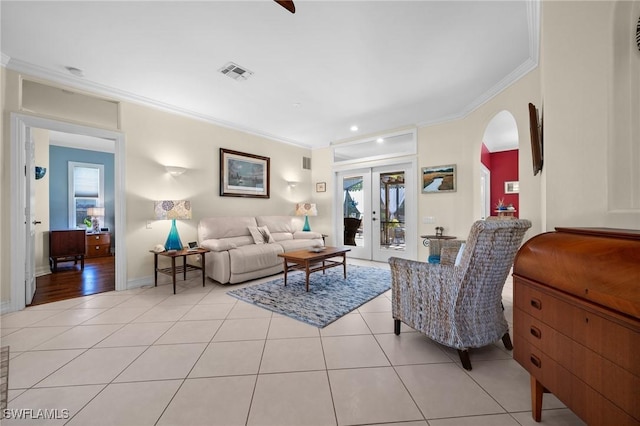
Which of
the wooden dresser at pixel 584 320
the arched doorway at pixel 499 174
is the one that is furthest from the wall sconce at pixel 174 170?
the arched doorway at pixel 499 174

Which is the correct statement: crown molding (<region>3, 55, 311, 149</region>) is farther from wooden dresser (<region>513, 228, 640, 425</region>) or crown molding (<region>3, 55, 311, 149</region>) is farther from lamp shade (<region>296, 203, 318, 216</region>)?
wooden dresser (<region>513, 228, 640, 425</region>)

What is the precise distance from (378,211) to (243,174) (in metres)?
2.90

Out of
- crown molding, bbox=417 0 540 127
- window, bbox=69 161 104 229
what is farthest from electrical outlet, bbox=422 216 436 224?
window, bbox=69 161 104 229

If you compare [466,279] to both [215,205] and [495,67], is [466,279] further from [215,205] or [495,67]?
[215,205]

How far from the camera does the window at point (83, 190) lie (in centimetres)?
568

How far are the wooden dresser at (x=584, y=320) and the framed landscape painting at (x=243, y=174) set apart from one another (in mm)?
4408

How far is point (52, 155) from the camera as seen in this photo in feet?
17.9

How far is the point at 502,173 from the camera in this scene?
6449 mm

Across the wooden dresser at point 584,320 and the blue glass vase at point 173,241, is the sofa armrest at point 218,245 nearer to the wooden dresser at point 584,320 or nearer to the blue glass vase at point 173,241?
the blue glass vase at point 173,241

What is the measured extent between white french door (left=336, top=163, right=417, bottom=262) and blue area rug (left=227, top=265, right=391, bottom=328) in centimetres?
116

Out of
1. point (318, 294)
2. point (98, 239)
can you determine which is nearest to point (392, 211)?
point (318, 294)

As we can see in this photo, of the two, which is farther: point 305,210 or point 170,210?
point 305,210

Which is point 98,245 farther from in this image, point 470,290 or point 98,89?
point 470,290

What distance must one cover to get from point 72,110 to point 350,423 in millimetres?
4357
